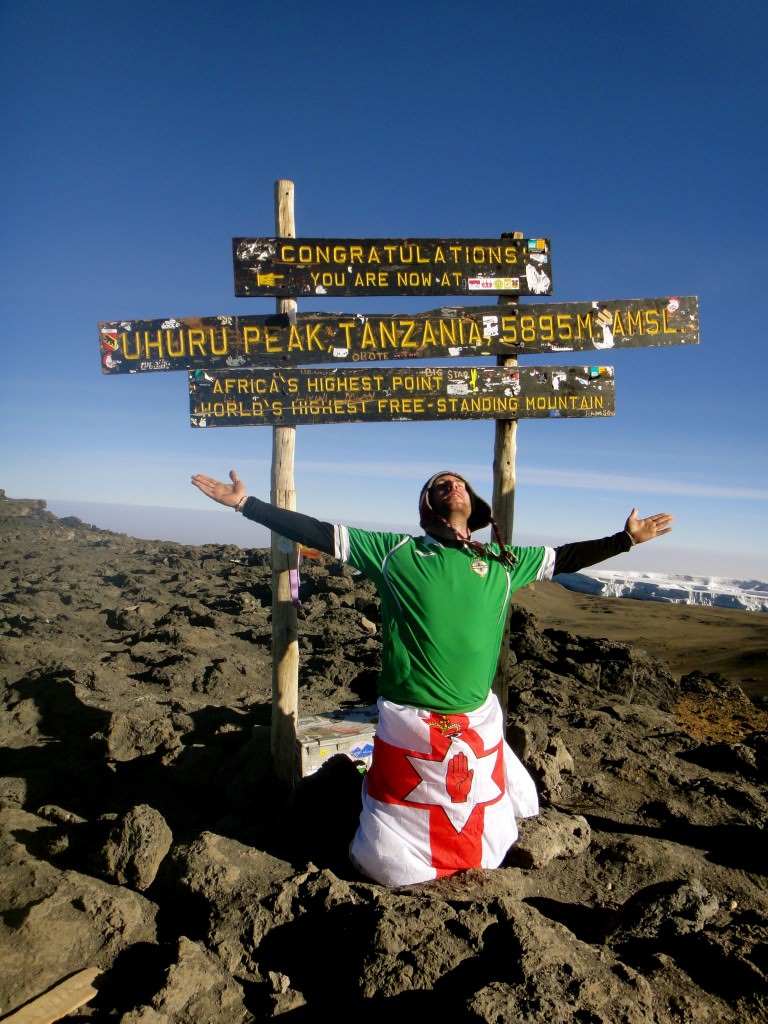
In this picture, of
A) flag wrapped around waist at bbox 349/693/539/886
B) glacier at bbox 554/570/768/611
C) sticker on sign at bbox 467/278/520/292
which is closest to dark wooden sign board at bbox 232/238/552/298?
sticker on sign at bbox 467/278/520/292

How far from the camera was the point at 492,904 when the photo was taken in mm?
2893

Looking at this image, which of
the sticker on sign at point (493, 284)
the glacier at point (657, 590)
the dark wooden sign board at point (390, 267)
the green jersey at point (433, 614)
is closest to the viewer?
the green jersey at point (433, 614)

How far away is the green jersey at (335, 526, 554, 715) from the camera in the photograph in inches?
138

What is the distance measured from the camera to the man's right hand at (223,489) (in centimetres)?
378

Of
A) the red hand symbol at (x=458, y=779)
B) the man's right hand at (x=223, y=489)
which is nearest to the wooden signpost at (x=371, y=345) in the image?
the man's right hand at (x=223, y=489)

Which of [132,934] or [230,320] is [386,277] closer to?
[230,320]

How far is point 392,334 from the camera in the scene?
474 centimetres

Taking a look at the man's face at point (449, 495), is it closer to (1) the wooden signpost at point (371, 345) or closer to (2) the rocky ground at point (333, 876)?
(1) the wooden signpost at point (371, 345)

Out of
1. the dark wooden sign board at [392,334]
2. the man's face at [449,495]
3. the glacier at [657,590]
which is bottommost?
the glacier at [657,590]

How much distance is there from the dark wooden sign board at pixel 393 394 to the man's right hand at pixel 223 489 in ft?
2.54

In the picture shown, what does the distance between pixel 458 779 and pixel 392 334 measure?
279 cm

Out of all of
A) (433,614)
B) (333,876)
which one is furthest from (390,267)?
(333,876)

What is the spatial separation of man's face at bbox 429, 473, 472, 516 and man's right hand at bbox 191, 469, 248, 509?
3.28 feet

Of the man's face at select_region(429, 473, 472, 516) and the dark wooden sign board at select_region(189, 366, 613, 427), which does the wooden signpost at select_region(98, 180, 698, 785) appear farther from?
the man's face at select_region(429, 473, 472, 516)
